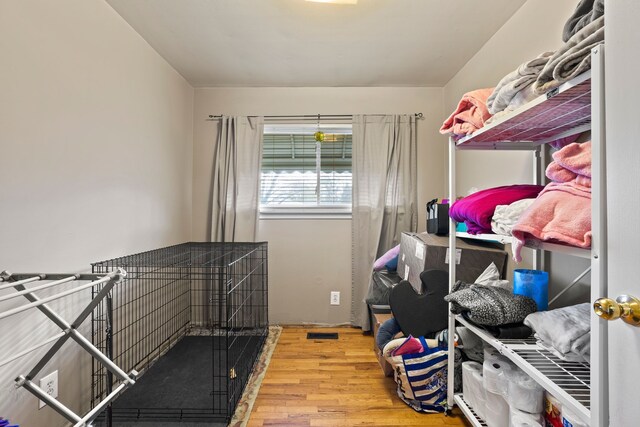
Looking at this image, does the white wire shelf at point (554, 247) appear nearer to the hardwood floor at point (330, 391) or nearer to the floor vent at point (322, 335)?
the hardwood floor at point (330, 391)

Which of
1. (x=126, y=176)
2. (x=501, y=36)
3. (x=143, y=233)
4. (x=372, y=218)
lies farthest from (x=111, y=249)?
(x=501, y=36)

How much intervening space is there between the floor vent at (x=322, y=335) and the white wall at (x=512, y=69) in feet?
4.95

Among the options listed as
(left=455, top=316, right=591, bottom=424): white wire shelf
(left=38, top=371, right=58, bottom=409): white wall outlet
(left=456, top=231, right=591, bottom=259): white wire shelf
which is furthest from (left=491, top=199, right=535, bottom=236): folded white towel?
(left=38, top=371, right=58, bottom=409): white wall outlet

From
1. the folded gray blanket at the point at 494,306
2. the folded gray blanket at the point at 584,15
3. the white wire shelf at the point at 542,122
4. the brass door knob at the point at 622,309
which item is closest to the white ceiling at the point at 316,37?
the white wire shelf at the point at 542,122

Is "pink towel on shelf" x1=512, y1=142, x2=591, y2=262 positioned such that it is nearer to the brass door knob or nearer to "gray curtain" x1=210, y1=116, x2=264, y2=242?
the brass door knob

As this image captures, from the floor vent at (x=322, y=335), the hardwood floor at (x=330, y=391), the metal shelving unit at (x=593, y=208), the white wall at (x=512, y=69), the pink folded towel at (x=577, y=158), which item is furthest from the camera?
the floor vent at (x=322, y=335)

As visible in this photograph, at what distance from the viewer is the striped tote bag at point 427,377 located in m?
1.59

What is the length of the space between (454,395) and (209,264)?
1499 millimetres

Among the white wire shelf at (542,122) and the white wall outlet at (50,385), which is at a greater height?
the white wire shelf at (542,122)

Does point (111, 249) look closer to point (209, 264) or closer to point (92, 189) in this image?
point (92, 189)

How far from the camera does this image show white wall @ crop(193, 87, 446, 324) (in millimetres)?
2828

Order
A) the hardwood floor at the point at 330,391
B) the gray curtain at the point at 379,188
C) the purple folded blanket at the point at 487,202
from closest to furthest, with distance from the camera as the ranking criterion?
the purple folded blanket at the point at 487,202
the hardwood floor at the point at 330,391
the gray curtain at the point at 379,188

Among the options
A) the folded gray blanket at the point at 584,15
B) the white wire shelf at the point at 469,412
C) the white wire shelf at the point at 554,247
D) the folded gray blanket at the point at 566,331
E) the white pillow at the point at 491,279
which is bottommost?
the white wire shelf at the point at 469,412

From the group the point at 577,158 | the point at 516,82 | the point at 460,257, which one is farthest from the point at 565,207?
the point at 460,257
